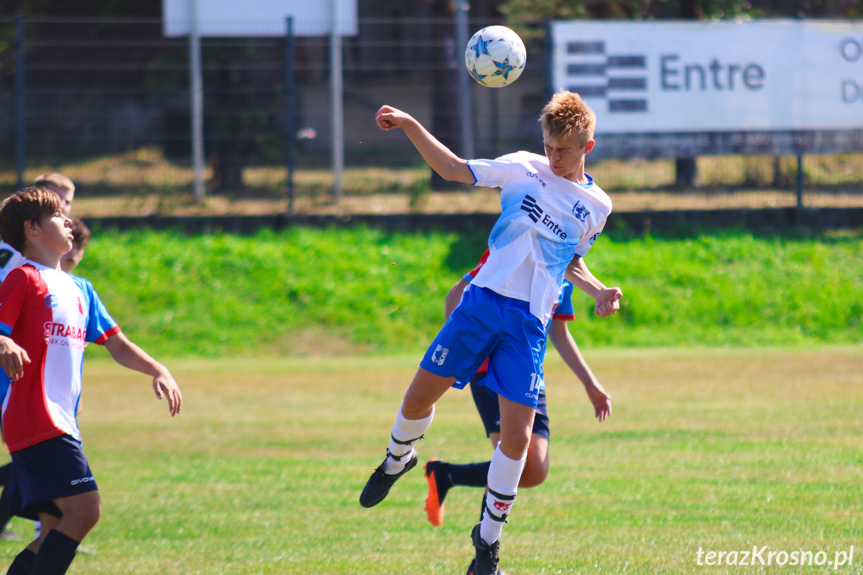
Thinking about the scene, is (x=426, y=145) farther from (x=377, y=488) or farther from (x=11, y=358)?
(x=11, y=358)

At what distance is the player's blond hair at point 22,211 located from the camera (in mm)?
4125

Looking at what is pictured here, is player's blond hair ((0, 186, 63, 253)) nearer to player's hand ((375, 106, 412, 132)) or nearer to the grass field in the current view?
player's hand ((375, 106, 412, 132))

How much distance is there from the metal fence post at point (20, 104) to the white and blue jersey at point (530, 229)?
12.5m

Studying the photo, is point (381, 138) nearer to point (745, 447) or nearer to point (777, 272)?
point (777, 272)

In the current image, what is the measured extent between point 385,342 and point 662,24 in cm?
746

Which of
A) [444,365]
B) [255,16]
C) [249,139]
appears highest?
[255,16]

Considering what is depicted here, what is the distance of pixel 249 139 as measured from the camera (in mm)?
16156

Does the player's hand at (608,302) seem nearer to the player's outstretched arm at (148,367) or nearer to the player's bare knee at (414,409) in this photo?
the player's bare knee at (414,409)

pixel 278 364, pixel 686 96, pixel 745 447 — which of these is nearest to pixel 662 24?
pixel 686 96

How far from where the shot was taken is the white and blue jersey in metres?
4.51

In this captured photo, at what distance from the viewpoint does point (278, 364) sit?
12.5 meters

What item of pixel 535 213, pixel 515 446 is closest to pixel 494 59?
pixel 535 213

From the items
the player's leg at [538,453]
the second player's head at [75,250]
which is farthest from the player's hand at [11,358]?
the player's leg at [538,453]

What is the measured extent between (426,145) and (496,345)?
1026mm
